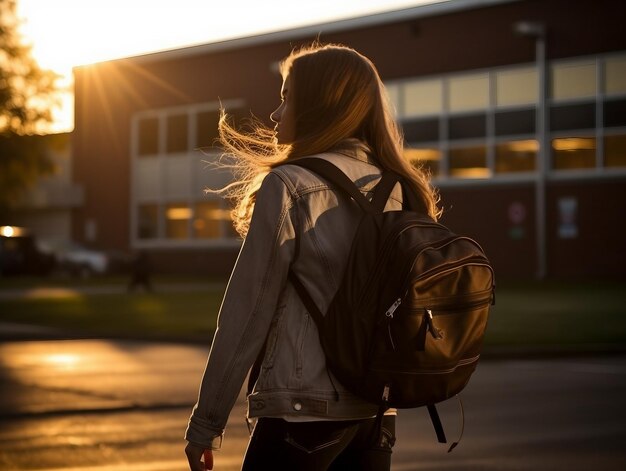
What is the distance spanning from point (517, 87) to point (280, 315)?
117ft

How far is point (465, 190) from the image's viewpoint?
1526 inches

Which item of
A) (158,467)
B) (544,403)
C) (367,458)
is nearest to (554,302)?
(544,403)

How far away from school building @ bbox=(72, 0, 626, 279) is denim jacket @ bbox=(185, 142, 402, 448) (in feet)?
90.2

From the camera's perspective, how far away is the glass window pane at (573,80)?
117 ft

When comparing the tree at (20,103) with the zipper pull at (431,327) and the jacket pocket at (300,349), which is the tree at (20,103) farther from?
the zipper pull at (431,327)

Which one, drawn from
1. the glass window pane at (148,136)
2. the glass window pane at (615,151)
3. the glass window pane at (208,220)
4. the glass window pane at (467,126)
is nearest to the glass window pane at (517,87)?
the glass window pane at (467,126)

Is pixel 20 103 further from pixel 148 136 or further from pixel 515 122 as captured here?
pixel 148 136

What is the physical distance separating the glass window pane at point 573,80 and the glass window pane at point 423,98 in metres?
4.31

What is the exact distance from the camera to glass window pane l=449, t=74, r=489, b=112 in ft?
125

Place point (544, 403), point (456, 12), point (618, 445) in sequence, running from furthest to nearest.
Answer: point (456, 12) → point (544, 403) → point (618, 445)

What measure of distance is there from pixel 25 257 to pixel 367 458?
47.2 m

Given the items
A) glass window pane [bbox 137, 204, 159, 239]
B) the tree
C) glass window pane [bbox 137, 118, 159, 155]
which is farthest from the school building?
the tree

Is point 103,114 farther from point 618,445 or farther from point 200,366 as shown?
point 618,445

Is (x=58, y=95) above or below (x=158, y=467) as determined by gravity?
above
